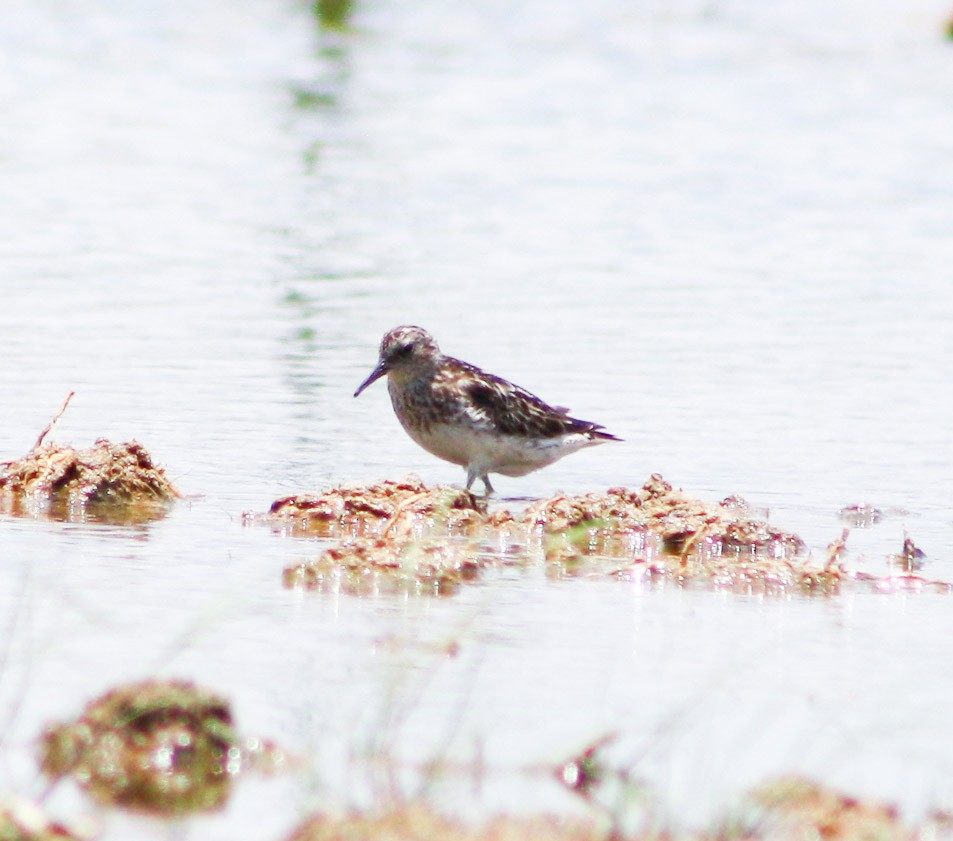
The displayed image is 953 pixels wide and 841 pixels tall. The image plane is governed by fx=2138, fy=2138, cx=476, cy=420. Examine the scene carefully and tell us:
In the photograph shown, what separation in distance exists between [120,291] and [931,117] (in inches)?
606

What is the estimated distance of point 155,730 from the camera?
6.14 meters

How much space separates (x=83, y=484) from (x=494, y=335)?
6.37 metres

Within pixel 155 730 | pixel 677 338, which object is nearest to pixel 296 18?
pixel 677 338

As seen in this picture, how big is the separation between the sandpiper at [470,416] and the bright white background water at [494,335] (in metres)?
0.48

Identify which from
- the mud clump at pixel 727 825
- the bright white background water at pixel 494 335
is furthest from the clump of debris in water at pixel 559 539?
the mud clump at pixel 727 825

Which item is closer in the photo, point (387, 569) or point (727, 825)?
point (727, 825)

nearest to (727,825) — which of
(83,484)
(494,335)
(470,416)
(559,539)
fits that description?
(559,539)

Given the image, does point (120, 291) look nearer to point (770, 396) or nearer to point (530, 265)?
point (530, 265)

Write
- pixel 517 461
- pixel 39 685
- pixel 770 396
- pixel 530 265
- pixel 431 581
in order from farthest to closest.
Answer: pixel 530 265 → pixel 770 396 → pixel 517 461 → pixel 431 581 → pixel 39 685

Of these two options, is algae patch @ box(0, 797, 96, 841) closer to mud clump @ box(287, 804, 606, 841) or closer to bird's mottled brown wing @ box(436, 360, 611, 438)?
mud clump @ box(287, 804, 606, 841)

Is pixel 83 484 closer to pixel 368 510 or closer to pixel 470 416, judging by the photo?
pixel 368 510

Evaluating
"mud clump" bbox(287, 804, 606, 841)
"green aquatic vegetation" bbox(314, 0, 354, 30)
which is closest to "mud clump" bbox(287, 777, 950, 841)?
"mud clump" bbox(287, 804, 606, 841)

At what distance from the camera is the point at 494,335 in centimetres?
1625

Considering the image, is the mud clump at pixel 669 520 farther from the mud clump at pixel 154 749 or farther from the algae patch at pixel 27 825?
the algae patch at pixel 27 825
